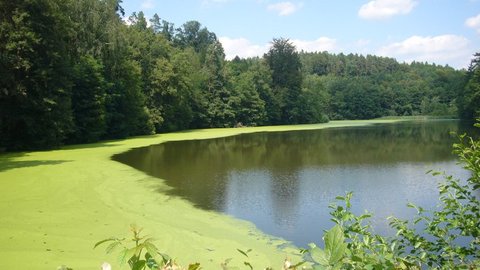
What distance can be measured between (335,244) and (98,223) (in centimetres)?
728

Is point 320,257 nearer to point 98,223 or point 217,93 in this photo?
point 98,223

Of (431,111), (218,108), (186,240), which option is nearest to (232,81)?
(218,108)

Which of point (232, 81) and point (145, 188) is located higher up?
point (232, 81)

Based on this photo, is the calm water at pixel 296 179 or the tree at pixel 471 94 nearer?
the calm water at pixel 296 179

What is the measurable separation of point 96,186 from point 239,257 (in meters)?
6.80

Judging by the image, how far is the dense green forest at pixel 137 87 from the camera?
19.8 metres

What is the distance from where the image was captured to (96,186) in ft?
38.3

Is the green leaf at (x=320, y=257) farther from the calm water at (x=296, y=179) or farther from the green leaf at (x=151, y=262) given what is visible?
the calm water at (x=296, y=179)

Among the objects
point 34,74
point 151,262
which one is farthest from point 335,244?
point 34,74

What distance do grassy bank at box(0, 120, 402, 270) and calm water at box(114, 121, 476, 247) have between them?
715mm

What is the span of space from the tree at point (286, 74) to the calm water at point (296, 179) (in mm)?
35582

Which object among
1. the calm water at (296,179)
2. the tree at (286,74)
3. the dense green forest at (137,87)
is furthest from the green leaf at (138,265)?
the tree at (286,74)

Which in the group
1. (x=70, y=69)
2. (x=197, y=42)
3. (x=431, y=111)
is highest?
(x=197, y=42)

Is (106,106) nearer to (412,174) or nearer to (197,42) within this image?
(412,174)
